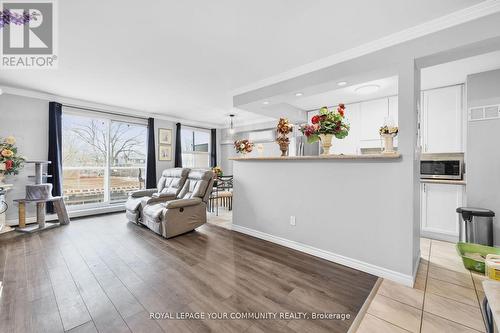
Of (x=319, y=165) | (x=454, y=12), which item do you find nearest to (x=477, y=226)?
(x=319, y=165)

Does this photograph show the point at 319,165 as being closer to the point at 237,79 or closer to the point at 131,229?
the point at 237,79

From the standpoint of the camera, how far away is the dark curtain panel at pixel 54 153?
4.19 metres

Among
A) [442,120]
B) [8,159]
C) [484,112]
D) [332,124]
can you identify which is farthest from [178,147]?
[484,112]

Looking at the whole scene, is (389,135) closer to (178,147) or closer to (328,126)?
(328,126)

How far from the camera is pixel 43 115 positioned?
4180mm

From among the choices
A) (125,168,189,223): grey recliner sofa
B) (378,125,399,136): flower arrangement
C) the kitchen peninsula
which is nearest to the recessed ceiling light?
(378,125,399,136): flower arrangement

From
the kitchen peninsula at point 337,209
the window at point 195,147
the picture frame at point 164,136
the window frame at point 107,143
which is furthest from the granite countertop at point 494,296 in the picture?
the window at point 195,147

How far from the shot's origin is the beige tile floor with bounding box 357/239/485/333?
153 cm

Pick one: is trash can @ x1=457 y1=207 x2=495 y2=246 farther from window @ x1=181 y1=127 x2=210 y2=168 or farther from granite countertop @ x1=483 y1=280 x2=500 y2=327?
window @ x1=181 y1=127 x2=210 y2=168

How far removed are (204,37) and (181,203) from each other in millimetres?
2372

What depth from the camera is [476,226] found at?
9.60 ft

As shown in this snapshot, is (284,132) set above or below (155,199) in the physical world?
above

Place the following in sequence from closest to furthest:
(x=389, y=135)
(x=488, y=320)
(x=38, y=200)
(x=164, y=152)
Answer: (x=488, y=320), (x=389, y=135), (x=38, y=200), (x=164, y=152)

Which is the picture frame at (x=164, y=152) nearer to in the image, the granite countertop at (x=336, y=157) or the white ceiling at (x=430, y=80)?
the granite countertop at (x=336, y=157)
